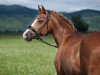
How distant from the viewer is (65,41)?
11.1 m

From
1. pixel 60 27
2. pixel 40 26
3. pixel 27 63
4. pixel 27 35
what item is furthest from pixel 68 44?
pixel 27 63

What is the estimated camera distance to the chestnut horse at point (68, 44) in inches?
324

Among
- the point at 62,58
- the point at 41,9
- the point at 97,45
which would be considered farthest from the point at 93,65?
the point at 41,9

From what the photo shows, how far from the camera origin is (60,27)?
1147 centimetres

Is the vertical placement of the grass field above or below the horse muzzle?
below

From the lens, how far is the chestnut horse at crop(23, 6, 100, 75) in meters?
8.23

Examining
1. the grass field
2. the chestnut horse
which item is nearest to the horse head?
the chestnut horse

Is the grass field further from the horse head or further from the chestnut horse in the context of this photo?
the chestnut horse

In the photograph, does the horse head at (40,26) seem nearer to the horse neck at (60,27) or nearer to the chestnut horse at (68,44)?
the chestnut horse at (68,44)

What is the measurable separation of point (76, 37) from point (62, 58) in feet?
2.61

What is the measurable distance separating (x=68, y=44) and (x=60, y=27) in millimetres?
1071

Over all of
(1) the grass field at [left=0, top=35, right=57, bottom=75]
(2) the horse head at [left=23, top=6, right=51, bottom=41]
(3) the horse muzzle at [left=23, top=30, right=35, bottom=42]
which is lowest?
(1) the grass field at [left=0, top=35, right=57, bottom=75]

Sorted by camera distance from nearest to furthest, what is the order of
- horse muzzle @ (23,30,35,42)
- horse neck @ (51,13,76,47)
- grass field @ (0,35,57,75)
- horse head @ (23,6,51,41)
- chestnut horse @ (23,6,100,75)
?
chestnut horse @ (23,6,100,75) < horse neck @ (51,13,76,47) < horse head @ (23,6,51,41) < horse muzzle @ (23,30,35,42) < grass field @ (0,35,57,75)

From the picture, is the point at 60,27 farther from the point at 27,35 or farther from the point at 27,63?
the point at 27,63
